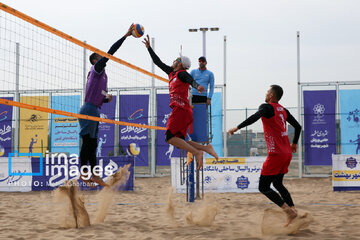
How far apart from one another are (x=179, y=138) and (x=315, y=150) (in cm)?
1005

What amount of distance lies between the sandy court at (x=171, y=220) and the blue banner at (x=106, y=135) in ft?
19.0

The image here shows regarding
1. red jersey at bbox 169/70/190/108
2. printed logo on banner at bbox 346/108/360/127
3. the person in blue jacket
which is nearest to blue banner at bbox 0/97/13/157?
the person in blue jacket

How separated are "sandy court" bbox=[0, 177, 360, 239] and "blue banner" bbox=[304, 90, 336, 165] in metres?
4.61

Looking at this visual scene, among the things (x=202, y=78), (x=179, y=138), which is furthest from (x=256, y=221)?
(x=202, y=78)

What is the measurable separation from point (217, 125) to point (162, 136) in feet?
7.33

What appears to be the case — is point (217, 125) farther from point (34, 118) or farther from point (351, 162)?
point (34, 118)

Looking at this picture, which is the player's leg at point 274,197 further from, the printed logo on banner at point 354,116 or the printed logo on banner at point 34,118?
the printed logo on banner at point 34,118

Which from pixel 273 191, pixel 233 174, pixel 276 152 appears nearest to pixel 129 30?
pixel 276 152

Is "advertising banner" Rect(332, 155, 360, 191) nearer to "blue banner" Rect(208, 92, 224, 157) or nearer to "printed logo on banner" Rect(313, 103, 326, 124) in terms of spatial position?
"printed logo on banner" Rect(313, 103, 326, 124)

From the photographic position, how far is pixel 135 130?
1503cm

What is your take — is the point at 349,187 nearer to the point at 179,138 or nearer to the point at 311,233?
the point at 311,233

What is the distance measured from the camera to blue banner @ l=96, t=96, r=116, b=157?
14969 millimetres

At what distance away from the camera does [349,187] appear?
32.7 ft

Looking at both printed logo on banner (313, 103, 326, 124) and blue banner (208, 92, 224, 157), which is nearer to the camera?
printed logo on banner (313, 103, 326, 124)
